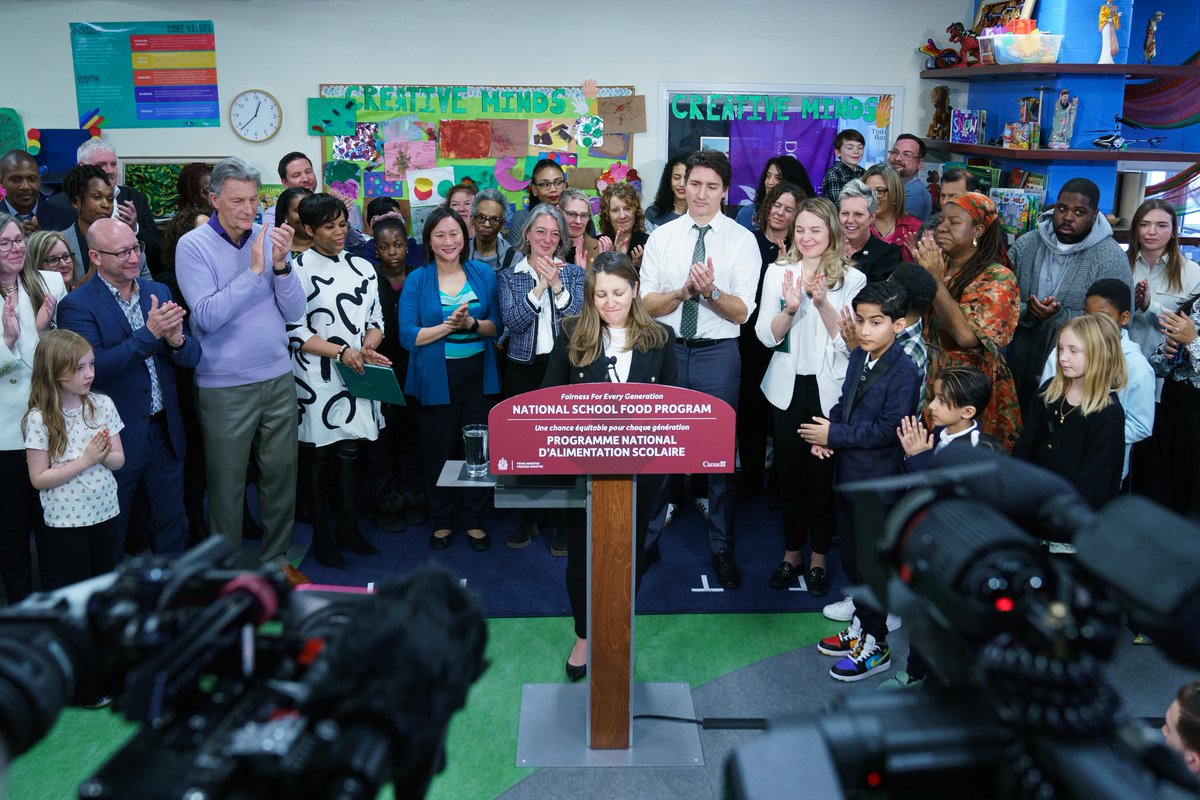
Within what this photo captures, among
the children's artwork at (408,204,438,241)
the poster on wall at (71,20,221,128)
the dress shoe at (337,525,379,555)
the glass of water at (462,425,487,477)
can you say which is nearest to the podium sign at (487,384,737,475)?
the glass of water at (462,425,487,477)

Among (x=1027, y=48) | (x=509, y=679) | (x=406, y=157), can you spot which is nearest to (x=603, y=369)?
(x=509, y=679)

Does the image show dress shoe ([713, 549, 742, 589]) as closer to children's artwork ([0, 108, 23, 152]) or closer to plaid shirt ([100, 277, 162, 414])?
plaid shirt ([100, 277, 162, 414])

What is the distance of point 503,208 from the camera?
4812mm

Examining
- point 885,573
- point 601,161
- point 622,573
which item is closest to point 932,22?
point 601,161

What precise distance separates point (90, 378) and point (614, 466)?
1.81 metres

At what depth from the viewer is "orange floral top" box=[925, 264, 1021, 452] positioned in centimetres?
378

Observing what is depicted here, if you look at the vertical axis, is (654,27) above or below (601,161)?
above

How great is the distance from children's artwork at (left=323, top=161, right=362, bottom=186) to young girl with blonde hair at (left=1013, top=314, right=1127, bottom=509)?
449 centimetres

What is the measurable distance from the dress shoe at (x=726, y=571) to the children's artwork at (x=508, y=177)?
10.6 feet

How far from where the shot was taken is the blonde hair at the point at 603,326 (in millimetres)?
3229

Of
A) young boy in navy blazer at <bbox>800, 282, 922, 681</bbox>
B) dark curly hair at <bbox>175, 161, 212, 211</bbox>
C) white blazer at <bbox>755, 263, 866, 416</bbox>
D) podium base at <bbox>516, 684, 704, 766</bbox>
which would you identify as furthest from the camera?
dark curly hair at <bbox>175, 161, 212, 211</bbox>

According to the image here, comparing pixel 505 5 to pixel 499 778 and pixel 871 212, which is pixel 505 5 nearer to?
pixel 871 212

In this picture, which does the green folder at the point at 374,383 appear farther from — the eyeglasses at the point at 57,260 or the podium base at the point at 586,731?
the podium base at the point at 586,731

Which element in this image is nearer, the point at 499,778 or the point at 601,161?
the point at 499,778
